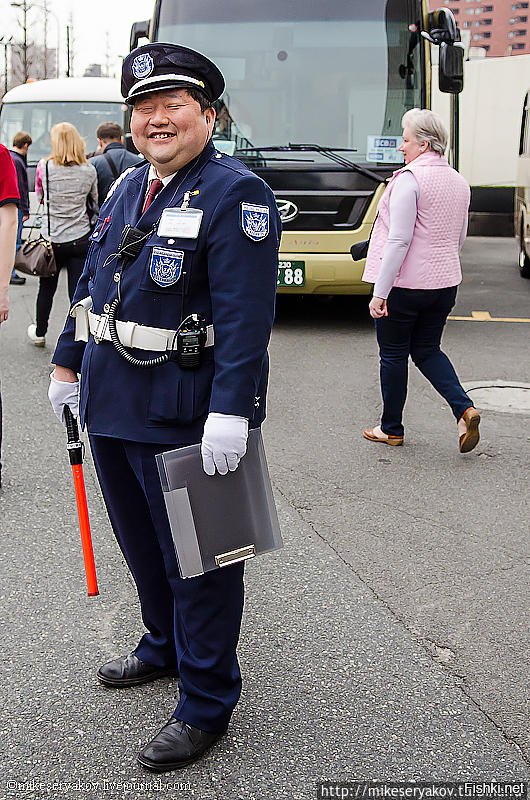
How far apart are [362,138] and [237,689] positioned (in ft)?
23.3

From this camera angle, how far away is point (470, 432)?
19.6ft

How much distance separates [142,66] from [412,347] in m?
3.70

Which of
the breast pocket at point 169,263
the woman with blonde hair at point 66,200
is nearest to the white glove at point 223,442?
the breast pocket at point 169,263

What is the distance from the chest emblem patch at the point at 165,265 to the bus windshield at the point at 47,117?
13626mm

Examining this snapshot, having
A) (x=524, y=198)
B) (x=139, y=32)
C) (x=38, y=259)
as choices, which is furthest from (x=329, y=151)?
(x=524, y=198)

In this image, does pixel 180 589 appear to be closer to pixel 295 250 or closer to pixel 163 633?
pixel 163 633

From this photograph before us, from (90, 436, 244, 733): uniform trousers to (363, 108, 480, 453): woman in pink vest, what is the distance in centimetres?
303

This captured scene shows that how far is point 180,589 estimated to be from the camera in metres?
2.98

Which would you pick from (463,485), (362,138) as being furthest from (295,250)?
(463,485)

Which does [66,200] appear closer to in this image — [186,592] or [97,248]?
[97,248]

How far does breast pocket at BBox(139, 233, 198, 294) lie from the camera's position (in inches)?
108

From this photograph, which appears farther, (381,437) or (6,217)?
(381,437)

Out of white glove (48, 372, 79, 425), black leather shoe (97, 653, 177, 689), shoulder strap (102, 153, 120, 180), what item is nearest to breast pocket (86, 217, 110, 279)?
white glove (48, 372, 79, 425)

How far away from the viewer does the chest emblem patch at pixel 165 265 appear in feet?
9.03
